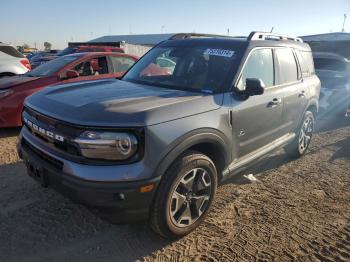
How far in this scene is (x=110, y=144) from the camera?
2762 millimetres

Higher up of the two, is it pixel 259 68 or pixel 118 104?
pixel 259 68

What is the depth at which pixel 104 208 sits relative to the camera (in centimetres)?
279

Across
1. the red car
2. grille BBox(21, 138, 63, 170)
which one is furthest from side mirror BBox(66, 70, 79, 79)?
grille BBox(21, 138, 63, 170)

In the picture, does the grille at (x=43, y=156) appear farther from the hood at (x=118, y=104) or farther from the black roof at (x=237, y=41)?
the black roof at (x=237, y=41)

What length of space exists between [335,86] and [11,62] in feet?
29.1

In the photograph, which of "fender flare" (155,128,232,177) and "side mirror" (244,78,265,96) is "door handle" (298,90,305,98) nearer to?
"side mirror" (244,78,265,96)

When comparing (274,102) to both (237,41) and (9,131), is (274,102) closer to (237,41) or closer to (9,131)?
(237,41)

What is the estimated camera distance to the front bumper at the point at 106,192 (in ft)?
8.96

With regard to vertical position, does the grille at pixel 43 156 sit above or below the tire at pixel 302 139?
above

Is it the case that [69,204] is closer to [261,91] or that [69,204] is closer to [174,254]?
[174,254]

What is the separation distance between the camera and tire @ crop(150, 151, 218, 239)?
3031 mm

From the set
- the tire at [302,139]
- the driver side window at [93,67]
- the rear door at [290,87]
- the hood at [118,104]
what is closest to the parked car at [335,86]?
the tire at [302,139]

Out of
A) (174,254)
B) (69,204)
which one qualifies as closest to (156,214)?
(174,254)

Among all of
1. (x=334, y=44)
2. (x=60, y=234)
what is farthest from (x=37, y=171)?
(x=334, y=44)
